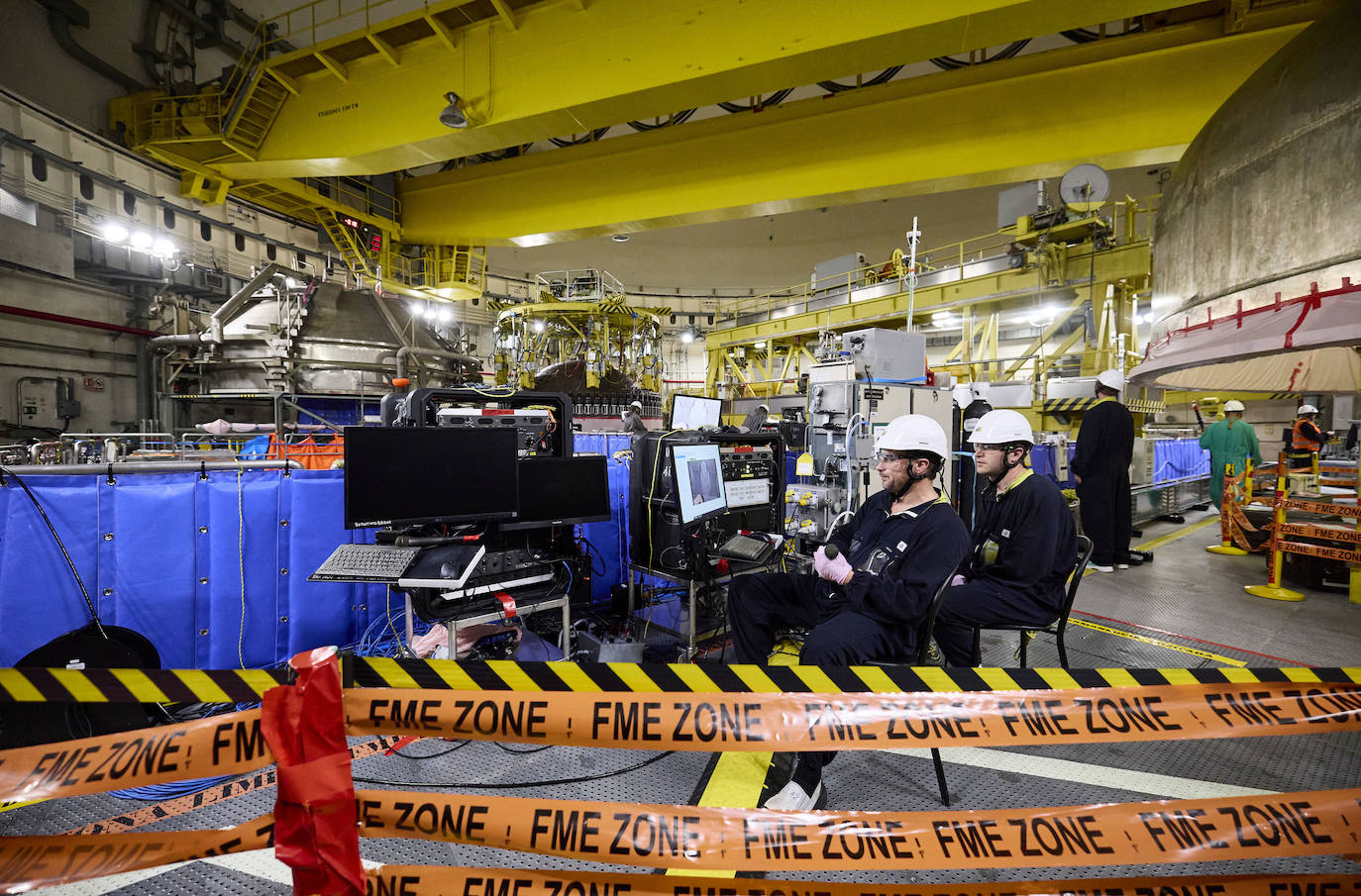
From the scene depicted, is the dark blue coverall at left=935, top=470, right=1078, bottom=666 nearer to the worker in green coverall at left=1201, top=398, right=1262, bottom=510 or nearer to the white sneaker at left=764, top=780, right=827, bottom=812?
the white sneaker at left=764, top=780, right=827, bottom=812

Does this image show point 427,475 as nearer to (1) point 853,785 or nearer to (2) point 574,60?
(1) point 853,785

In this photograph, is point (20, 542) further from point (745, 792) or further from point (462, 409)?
point (745, 792)

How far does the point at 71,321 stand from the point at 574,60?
10150mm

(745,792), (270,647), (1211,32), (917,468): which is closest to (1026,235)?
(1211,32)

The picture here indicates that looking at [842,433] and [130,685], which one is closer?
[130,685]

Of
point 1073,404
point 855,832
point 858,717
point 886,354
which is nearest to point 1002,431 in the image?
point 886,354

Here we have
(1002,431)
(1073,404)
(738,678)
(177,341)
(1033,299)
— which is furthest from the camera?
(1033,299)

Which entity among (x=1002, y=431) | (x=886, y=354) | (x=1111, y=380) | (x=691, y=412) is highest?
(x=886, y=354)

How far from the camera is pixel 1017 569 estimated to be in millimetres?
2879

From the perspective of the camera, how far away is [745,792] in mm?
2336

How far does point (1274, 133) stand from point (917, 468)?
1.57m

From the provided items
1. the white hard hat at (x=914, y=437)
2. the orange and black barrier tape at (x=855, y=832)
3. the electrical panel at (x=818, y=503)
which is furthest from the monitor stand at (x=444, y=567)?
the electrical panel at (x=818, y=503)

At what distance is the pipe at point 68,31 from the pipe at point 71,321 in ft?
14.8

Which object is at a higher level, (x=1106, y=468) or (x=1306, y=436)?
(x=1306, y=436)
